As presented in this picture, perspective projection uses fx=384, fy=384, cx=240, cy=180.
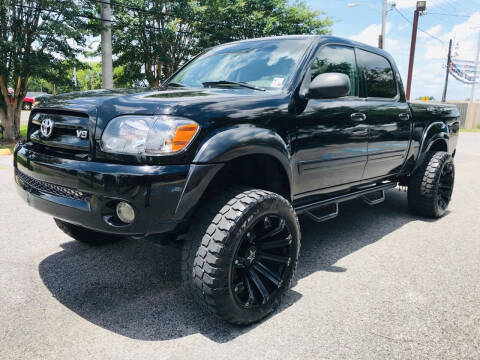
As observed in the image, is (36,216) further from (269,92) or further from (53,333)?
(269,92)

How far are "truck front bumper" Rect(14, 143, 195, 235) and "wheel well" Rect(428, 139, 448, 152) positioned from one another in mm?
3817

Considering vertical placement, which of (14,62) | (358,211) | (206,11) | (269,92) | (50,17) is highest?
(206,11)

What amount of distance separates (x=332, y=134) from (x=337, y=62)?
0.73 meters

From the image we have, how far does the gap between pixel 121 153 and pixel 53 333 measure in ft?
3.58

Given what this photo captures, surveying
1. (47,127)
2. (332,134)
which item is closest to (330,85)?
(332,134)

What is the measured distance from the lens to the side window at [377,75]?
12.0 ft

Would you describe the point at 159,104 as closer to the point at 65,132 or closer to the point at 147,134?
the point at 147,134

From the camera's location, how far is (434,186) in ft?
14.2

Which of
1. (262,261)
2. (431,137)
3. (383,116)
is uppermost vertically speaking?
(383,116)

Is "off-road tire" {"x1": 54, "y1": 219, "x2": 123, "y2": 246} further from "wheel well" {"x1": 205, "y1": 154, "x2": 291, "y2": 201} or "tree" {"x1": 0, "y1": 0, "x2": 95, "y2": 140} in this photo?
"tree" {"x1": 0, "y1": 0, "x2": 95, "y2": 140}

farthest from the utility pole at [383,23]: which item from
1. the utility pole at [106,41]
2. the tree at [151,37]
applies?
the utility pole at [106,41]

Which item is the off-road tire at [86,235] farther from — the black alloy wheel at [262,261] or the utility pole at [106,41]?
the utility pole at [106,41]

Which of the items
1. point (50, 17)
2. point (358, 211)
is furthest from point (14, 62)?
point (358, 211)

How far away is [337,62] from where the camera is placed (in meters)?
3.27
